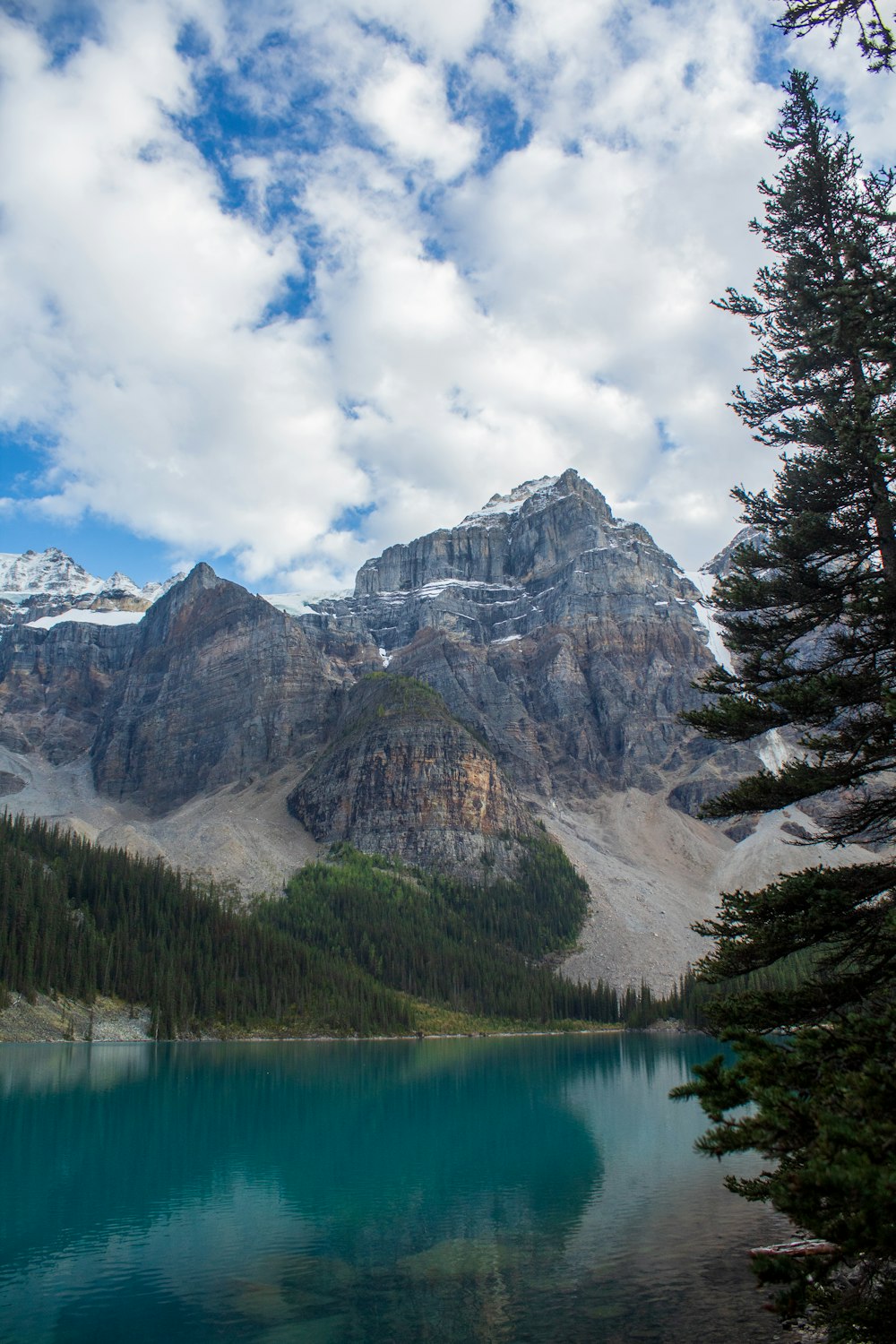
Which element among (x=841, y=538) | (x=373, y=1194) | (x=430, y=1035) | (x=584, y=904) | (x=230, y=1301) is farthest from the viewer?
(x=584, y=904)

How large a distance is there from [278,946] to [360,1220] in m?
109

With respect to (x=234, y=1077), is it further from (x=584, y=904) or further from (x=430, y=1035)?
(x=584, y=904)

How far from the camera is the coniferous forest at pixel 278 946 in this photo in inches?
4286

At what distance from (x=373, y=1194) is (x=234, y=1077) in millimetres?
43454

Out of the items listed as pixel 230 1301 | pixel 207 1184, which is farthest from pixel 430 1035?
pixel 230 1301

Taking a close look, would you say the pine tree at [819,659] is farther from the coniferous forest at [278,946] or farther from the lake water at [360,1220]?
the coniferous forest at [278,946]

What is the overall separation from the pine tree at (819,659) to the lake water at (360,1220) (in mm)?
10749

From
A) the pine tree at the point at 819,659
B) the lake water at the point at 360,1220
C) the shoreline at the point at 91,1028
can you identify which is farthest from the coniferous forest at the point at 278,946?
Answer: the pine tree at the point at 819,659

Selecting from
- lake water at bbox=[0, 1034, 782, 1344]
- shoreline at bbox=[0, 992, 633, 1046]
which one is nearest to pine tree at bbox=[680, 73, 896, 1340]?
lake water at bbox=[0, 1034, 782, 1344]

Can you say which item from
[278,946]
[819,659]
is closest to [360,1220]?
[819,659]

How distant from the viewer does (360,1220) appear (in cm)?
3092

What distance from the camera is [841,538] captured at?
16.3m

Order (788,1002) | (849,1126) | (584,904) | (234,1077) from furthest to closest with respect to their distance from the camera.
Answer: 1. (584,904)
2. (234,1077)
3. (788,1002)
4. (849,1126)

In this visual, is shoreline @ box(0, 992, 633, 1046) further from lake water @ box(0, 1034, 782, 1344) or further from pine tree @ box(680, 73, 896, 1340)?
pine tree @ box(680, 73, 896, 1340)
